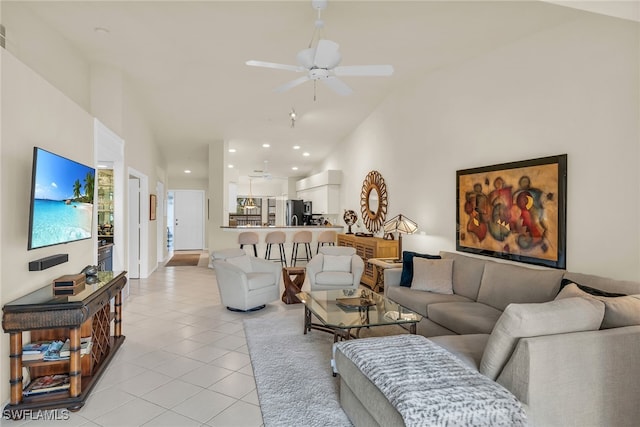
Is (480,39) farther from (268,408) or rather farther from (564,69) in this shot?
(268,408)

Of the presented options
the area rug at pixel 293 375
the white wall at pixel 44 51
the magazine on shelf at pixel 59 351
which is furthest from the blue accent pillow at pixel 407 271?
the white wall at pixel 44 51

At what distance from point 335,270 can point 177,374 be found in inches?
106

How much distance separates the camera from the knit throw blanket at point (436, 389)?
1633 mm

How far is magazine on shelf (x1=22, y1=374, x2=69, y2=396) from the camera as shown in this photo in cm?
241

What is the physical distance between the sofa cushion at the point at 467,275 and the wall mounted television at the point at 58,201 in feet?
12.6

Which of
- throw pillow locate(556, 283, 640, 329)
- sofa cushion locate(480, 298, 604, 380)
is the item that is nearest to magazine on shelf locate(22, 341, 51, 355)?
sofa cushion locate(480, 298, 604, 380)

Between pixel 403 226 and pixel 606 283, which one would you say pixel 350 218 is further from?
pixel 606 283

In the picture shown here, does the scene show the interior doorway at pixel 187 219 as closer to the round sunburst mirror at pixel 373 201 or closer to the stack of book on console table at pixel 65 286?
the round sunburst mirror at pixel 373 201

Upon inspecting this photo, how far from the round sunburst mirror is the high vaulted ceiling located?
1.38 meters

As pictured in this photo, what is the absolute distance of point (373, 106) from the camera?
675cm

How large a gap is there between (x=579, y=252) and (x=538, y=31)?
6.89 ft

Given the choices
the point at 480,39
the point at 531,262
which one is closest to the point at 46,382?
the point at 531,262

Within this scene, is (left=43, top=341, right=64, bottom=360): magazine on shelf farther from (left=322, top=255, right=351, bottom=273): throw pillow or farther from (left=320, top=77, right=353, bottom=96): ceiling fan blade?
(left=322, top=255, right=351, bottom=273): throw pillow

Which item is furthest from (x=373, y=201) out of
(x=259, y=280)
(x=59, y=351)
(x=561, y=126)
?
(x=59, y=351)
